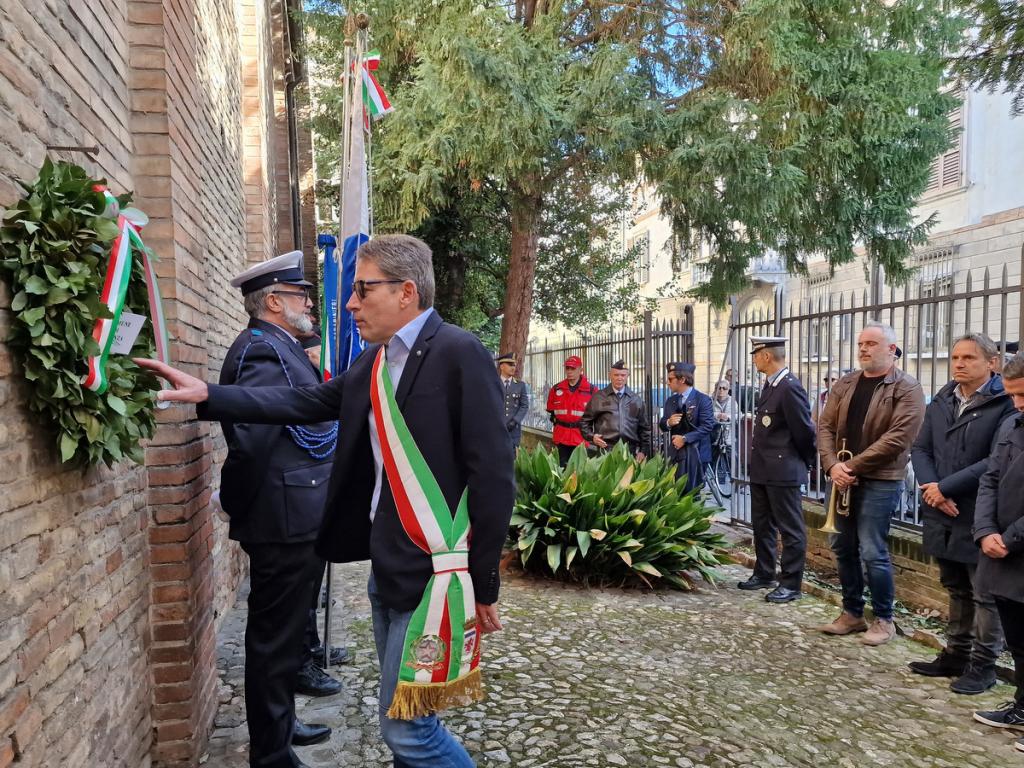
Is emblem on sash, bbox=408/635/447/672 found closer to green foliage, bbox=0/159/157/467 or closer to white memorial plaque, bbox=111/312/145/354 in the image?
green foliage, bbox=0/159/157/467

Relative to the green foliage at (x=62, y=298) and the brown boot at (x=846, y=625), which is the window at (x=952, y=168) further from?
the green foliage at (x=62, y=298)

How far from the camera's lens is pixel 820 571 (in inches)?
279

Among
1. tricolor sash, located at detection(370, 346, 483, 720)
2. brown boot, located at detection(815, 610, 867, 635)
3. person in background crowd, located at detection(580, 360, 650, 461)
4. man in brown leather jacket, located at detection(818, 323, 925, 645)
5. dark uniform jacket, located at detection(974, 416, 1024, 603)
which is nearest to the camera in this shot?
tricolor sash, located at detection(370, 346, 483, 720)

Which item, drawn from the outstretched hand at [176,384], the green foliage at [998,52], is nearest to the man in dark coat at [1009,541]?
the outstretched hand at [176,384]

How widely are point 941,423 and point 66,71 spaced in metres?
4.62

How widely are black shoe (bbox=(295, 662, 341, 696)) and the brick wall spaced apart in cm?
45

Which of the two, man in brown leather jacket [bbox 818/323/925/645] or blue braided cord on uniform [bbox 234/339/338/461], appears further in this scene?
man in brown leather jacket [bbox 818/323/925/645]

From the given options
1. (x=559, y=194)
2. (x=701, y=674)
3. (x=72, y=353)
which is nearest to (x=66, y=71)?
(x=72, y=353)

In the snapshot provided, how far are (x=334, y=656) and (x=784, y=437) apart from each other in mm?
3660

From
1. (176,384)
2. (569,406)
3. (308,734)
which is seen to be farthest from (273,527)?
(569,406)

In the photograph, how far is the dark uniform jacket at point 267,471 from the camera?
3.17m

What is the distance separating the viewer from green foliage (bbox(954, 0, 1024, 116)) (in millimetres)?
6820

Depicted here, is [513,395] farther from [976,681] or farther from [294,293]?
[294,293]

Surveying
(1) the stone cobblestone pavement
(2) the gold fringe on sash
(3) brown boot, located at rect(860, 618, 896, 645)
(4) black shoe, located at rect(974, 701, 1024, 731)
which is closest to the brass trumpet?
(3) brown boot, located at rect(860, 618, 896, 645)
